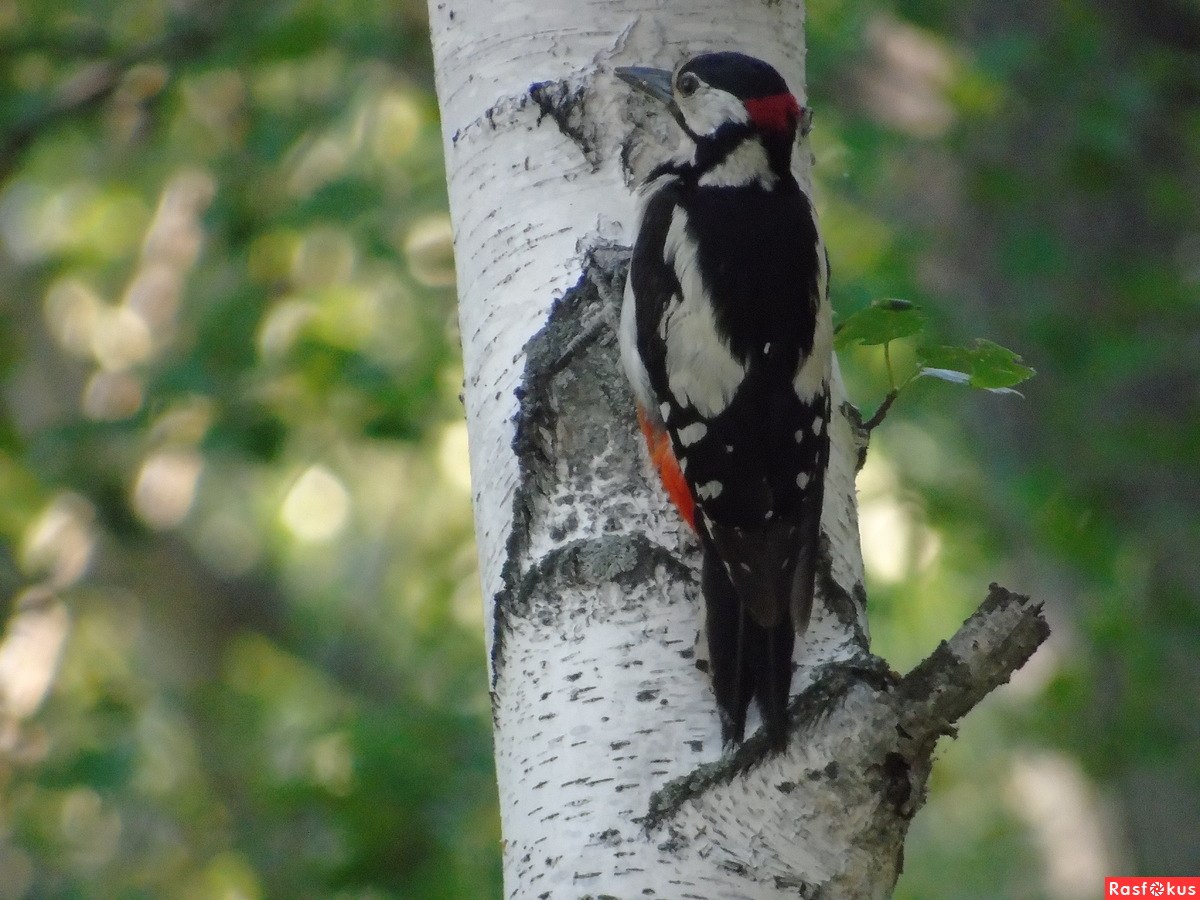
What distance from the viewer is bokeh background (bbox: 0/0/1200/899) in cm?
347

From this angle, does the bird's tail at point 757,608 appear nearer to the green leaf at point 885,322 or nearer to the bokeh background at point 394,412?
the green leaf at point 885,322

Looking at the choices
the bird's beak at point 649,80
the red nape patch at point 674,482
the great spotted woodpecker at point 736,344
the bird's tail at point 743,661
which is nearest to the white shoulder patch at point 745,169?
the great spotted woodpecker at point 736,344

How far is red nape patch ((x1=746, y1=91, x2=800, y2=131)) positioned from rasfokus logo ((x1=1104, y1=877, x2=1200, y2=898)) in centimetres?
304

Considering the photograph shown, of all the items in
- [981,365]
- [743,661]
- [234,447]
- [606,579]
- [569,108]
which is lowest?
[743,661]

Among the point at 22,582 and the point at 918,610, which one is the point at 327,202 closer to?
the point at 22,582

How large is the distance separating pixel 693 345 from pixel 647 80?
13.6 inches

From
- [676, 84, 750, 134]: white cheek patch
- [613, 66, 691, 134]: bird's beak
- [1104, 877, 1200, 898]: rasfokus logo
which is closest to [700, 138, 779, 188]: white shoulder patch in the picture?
[676, 84, 750, 134]: white cheek patch

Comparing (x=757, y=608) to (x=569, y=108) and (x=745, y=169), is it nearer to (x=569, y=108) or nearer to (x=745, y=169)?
(x=569, y=108)

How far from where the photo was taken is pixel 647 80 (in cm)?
174

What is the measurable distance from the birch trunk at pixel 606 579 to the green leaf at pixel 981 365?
17cm

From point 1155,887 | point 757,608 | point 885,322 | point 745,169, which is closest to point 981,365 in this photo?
point 885,322

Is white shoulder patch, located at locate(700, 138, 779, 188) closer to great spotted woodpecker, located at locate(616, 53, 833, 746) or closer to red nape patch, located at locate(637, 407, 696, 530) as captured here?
great spotted woodpecker, located at locate(616, 53, 833, 746)

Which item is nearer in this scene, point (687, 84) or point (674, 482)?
point (674, 482)

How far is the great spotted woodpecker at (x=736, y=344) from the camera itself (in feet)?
4.95
